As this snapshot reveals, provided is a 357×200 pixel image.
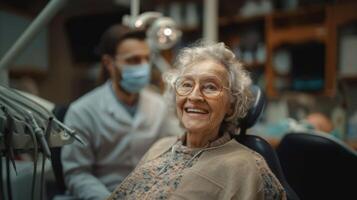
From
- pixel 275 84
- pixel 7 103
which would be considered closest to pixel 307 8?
pixel 275 84

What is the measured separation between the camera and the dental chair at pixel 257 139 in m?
1.44

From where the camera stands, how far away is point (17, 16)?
3232mm

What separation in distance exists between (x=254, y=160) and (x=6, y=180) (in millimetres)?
740

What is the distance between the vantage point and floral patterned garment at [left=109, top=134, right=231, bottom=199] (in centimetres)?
142

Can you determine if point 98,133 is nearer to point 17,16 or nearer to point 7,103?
point 7,103

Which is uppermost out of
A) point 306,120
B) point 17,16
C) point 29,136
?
point 17,16

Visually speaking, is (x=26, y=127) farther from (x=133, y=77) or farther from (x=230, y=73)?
(x=133, y=77)

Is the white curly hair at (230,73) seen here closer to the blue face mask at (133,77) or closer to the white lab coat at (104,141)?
the white lab coat at (104,141)

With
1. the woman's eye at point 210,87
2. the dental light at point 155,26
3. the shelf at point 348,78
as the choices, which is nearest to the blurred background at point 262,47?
the shelf at point 348,78

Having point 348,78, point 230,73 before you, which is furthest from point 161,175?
point 348,78

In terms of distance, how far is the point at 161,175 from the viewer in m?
1.48

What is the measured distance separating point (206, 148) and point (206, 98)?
0.18 m

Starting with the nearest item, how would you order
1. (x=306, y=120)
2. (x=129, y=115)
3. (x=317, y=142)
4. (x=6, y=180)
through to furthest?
1. (x=6, y=180)
2. (x=317, y=142)
3. (x=129, y=115)
4. (x=306, y=120)

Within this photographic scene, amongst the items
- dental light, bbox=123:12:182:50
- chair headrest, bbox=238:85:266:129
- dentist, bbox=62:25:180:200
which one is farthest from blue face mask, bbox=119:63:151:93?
chair headrest, bbox=238:85:266:129
